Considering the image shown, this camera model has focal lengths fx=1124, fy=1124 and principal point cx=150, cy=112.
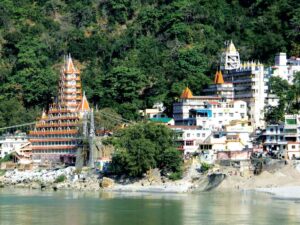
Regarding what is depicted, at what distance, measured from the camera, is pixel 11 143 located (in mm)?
91062

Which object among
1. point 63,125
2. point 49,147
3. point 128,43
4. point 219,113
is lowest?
point 49,147

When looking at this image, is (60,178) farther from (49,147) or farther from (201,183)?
(201,183)

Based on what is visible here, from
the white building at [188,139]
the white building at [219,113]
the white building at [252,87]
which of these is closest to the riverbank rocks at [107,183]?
the white building at [188,139]

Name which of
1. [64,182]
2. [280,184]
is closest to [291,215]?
[280,184]

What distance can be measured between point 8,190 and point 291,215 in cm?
2648

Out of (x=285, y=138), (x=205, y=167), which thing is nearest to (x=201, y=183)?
(x=205, y=167)

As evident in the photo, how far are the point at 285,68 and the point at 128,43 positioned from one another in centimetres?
2231

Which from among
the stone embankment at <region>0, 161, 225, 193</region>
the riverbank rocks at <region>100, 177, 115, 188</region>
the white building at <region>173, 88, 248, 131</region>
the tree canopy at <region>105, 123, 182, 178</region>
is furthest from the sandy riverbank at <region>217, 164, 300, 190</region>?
the white building at <region>173, 88, 248, 131</region>

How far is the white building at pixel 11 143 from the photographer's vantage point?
90.9 m

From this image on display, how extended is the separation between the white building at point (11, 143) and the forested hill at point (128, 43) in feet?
9.10

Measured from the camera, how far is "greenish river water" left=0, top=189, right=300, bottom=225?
189ft

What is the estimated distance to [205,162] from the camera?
253 ft

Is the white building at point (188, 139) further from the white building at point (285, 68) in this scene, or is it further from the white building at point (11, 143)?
the white building at point (11, 143)

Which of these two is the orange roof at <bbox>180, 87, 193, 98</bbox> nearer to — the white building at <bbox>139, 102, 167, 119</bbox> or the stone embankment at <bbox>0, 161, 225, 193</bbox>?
the white building at <bbox>139, 102, 167, 119</bbox>
